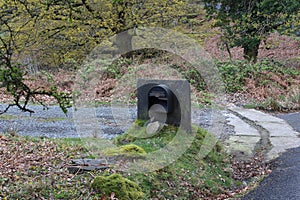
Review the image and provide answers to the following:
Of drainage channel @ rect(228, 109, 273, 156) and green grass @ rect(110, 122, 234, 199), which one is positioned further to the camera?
drainage channel @ rect(228, 109, 273, 156)

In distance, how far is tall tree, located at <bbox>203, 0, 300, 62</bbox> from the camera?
34.7 feet

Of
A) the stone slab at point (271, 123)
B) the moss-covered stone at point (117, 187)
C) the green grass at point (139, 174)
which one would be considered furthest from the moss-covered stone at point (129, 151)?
the stone slab at point (271, 123)

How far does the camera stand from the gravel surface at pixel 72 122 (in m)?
5.54

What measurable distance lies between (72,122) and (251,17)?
7902 millimetres

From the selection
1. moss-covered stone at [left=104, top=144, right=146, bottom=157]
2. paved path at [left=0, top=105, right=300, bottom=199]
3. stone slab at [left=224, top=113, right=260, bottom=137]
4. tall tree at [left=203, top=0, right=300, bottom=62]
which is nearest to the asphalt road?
paved path at [left=0, top=105, right=300, bottom=199]

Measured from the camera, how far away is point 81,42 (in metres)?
11.1

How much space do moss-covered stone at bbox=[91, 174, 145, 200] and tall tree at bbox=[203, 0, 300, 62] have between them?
8830mm

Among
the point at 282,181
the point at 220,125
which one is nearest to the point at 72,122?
the point at 220,125

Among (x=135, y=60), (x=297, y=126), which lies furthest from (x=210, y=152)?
(x=135, y=60)

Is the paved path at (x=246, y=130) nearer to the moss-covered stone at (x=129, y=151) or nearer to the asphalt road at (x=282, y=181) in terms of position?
the asphalt road at (x=282, y=181)

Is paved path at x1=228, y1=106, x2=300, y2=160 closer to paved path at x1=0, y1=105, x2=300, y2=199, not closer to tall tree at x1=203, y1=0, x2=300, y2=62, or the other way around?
paved path at x1=0, y1=105, x2=300, y2=199

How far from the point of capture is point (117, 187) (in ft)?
9.69

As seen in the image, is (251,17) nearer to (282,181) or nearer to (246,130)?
(246,130)

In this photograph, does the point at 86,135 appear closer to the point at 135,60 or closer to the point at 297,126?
the point at 297,126
